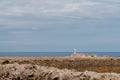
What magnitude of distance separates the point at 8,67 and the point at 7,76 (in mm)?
1737

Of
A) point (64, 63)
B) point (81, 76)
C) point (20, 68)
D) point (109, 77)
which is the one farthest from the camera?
point (64, 63)

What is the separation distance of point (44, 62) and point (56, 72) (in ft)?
112

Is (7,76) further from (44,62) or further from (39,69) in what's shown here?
(44,62)

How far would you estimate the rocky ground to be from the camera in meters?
28.3

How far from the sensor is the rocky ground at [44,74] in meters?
28.3

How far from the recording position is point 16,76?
36969 mm

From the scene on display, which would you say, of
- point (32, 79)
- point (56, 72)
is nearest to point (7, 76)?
point (32, 79)

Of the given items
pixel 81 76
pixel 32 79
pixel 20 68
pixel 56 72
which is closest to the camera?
pixel 81 76

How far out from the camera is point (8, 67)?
131ft

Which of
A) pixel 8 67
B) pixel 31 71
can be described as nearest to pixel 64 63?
pixel 8 67

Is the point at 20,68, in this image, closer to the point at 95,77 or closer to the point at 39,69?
the point at 39,69

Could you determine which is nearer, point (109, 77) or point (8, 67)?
point (109, 77)

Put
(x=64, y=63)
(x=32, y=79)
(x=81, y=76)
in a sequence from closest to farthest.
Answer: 1. (x=81, y=76)
2. (x=32, y=79)
3. (x=64, y=63)

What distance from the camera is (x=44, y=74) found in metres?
33.5
